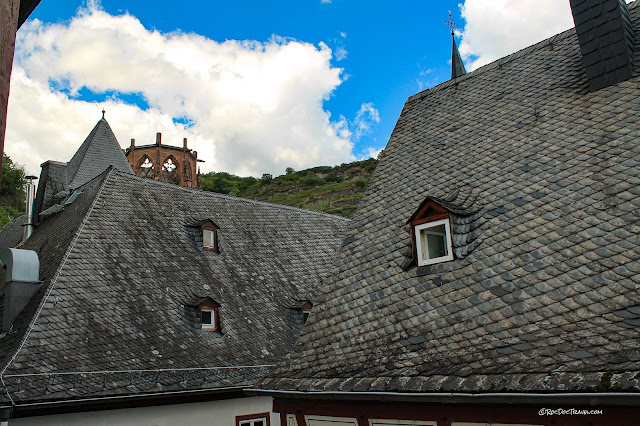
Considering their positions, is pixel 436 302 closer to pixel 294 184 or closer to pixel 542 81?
pixel 542 81

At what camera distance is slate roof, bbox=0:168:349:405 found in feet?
31.6

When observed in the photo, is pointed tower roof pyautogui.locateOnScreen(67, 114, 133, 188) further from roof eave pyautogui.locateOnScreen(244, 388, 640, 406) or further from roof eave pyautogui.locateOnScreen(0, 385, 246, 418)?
roof eave pyautogui.locateOnScreen(244, 388, 640, 406)

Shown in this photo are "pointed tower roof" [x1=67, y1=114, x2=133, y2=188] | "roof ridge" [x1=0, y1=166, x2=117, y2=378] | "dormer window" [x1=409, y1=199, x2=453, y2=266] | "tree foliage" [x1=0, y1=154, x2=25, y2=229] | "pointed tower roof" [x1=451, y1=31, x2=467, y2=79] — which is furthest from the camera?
"tree foliage" [x1=0, y1=154, x2=25, y2=229]

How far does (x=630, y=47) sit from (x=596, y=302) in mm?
4255

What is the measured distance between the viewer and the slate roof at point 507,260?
199 inches

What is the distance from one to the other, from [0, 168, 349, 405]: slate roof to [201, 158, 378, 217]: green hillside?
156 feet

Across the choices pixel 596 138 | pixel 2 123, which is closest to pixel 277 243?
pixel 596 138

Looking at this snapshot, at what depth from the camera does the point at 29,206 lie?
18.2m

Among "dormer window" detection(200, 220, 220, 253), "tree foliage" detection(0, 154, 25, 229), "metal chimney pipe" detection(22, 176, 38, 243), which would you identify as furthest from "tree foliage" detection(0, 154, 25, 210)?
"dormer window" detection(200, 220, 220, 253)

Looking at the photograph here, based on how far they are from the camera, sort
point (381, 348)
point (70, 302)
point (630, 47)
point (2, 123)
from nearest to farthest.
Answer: point (2, 123) → point (381, 348) → point (630, 47) → point (70, 302)

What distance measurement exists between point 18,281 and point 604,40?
10956 mm

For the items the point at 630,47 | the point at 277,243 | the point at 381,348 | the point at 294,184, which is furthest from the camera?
the point at 294,184

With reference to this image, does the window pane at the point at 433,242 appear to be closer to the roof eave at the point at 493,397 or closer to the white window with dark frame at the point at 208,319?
the roof eave at the point at 493,397

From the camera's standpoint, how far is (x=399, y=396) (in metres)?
5.40
